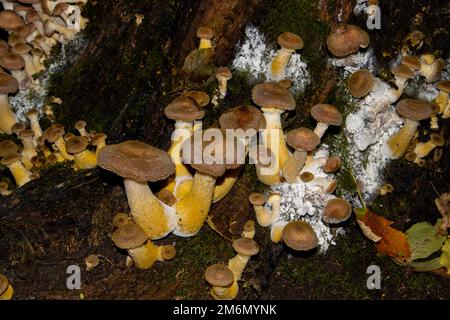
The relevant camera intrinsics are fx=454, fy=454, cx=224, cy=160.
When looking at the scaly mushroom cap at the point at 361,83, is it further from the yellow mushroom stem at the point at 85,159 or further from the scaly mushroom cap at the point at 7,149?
the scaly mushroom cap at the point at 7,149

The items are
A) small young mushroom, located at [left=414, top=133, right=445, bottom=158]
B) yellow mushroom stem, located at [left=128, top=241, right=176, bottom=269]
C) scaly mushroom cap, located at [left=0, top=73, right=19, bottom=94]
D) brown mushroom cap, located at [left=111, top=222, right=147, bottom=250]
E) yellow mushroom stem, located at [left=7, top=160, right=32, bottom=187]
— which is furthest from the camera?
scaly mushroom cap, located at [left=0, top=73, right=19, bottom=94]

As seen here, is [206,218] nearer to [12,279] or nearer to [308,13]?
[12,279]

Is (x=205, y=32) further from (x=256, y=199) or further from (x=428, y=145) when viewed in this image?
(x=428, y=145)

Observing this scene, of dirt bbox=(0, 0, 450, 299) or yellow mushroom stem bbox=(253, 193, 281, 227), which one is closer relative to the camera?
dirt bbox=(0, 0, 450, 299)

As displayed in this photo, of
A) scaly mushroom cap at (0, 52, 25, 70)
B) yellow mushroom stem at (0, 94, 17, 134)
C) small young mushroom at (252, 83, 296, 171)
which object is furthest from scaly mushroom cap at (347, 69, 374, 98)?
yellow mushroom stem at (0, 94, 17, 134)

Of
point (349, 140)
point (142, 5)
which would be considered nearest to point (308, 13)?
point (349, 140)

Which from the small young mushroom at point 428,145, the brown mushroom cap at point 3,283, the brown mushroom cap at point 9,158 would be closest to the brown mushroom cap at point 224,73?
the small young mushroom at point 428,145

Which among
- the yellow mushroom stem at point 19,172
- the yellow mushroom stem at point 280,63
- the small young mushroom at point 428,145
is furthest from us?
the yellow mushroom stem at point 19,172

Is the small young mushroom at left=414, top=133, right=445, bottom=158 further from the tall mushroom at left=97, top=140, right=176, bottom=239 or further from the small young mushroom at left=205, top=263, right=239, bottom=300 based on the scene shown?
→ the tall mushroom at left=97, top=140, right=176, bottom=239
